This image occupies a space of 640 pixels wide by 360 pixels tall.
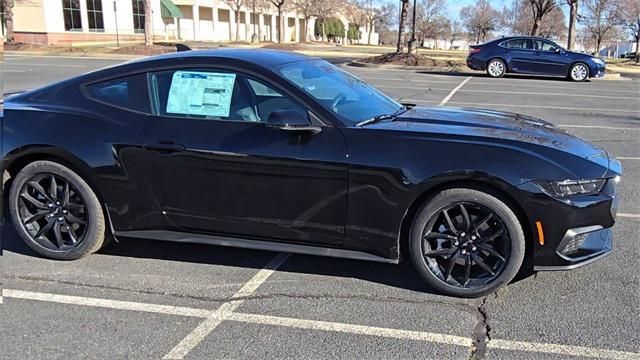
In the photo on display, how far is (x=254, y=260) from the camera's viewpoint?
412 centimetres

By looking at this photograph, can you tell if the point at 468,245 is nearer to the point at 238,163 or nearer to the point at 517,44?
the point at 238,163

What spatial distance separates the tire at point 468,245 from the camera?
3354mm

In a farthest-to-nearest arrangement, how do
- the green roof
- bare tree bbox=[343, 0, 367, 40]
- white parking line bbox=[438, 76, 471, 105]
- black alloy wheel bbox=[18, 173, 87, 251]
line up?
bare tree bbox=[343, 0, 367, 40], the green roof, white parking line bbox=[438, 76, 471, 105], black alloy wheel bbox=[18, 173, 87, 251]

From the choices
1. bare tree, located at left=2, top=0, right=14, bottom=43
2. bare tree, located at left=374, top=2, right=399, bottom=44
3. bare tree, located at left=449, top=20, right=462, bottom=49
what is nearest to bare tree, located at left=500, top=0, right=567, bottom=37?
bare tree, located at left=449, top=20, right=462, bottom=49

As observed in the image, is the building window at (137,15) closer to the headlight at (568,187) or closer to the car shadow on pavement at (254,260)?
the car shadow on pavement at (254,260)

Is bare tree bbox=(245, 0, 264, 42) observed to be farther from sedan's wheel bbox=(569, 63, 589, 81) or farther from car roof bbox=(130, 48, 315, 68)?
car roof bbox=(130, 48, 315, 68)

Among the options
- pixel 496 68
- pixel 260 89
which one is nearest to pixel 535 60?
pixel 496 68

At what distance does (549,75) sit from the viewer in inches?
789

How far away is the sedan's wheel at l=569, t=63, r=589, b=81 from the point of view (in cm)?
1969

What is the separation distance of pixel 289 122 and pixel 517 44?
1900cm

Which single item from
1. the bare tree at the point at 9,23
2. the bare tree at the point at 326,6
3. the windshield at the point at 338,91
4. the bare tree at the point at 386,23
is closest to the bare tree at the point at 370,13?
the bare tree at the point at 386,23

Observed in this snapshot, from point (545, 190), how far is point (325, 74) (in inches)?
72.7

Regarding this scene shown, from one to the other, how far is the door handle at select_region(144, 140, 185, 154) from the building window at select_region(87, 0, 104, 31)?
43.2 meters

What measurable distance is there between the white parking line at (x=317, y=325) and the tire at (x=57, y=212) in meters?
0.51
